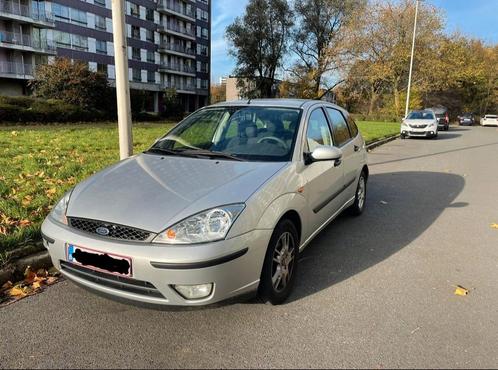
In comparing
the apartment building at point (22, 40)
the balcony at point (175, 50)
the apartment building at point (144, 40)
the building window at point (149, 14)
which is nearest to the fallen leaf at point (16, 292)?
the apartment building at point (144, 40)

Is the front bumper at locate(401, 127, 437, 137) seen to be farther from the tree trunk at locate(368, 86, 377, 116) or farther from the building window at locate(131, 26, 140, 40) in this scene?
the building window at locate(131, 26, 140, 40)

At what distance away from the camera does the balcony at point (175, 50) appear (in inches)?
2517

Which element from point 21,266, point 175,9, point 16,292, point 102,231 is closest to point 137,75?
point 175,9

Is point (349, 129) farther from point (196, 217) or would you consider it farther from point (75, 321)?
point (75, 321)

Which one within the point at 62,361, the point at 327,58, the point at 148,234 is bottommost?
the point at 62,361

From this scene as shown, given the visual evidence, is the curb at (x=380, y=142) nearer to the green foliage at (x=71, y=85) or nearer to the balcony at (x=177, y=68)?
the green foliage at (x=71, y=85)

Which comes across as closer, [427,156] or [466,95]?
[427,156]

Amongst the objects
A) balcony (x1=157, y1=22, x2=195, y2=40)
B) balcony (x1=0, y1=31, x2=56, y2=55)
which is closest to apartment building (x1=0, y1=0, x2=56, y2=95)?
balcony (x1=0, y1=31, x2=56, y2=55)

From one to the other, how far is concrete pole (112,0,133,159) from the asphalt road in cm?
259

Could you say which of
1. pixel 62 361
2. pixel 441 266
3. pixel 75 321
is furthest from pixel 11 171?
pixel 441 266

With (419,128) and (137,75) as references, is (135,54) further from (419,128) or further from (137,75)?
(419,128)

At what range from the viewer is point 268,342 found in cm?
295

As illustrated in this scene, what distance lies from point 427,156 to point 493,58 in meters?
58.5

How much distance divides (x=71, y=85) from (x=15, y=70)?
22.4m
